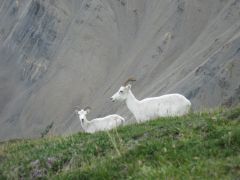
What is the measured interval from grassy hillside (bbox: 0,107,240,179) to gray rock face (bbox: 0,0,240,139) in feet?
139

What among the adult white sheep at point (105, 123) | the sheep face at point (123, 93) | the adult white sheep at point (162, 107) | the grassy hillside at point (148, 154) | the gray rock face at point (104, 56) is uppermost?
the gray rock face at point (104, 56)

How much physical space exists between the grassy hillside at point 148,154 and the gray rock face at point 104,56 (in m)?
42.2

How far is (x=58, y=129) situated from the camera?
7294cm

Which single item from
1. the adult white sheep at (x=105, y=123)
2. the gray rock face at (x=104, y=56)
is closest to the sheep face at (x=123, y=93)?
the adult white sheep at (x=105, y=123)

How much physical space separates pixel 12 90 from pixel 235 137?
92.4 meters

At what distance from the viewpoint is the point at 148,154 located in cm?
767

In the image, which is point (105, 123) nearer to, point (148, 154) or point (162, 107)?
point (162, 107)

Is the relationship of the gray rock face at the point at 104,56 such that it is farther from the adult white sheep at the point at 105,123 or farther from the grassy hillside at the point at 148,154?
the grassy hillside at the point at 148,154

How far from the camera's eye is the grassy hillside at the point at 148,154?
6566 millimetres

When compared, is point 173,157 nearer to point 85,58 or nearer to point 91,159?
point 91,159

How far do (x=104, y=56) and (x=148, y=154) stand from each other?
8039 cm

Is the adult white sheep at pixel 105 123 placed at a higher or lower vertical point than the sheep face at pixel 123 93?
higher

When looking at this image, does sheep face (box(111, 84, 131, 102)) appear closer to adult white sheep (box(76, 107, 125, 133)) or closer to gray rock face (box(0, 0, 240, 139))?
adult white sheep (box(76, 107, 125, 133))

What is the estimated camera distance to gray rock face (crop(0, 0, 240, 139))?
2402 inches
